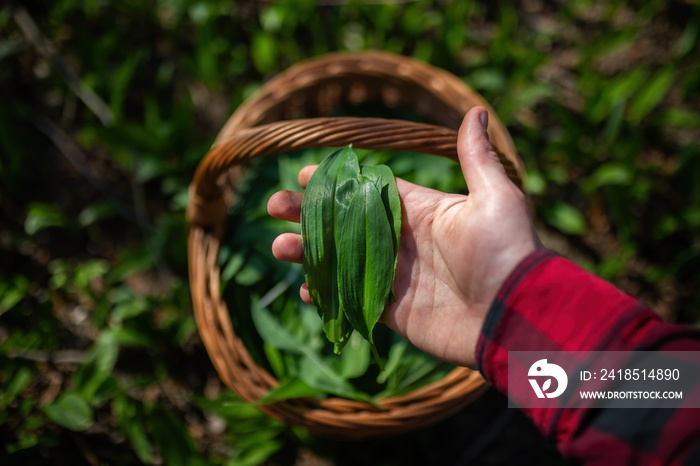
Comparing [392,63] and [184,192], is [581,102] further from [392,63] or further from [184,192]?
[184,192]

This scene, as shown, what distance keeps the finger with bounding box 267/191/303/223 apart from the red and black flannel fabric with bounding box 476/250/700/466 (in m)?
0.47

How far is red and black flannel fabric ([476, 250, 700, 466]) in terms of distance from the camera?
0.64 meters

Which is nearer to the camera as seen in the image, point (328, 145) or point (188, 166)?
point (328, 145)

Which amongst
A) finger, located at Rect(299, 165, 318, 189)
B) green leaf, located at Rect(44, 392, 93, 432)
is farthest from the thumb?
green leaf, located at Rect(44, 392, 93, 432)

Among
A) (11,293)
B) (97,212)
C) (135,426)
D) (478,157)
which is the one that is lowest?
(135,426)

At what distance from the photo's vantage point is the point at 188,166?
56.4 inches

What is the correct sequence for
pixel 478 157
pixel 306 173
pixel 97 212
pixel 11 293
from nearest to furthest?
pixel 478 157 → pixel 306 173 → pixel 11 293 → pixel 97 212

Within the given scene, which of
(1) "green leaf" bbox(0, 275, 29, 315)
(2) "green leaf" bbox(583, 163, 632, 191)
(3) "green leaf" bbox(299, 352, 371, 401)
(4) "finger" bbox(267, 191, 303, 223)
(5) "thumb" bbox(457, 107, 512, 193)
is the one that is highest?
(5) "thumb" bbox(457, 107, 512, 193)

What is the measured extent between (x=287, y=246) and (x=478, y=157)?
0.45 metres

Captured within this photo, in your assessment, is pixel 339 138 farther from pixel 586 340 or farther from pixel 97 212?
pixel 97 212

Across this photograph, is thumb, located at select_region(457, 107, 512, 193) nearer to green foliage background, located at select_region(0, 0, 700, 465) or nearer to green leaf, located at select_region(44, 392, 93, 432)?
green foliage background, located at select_region(0, 0, 700, 465)

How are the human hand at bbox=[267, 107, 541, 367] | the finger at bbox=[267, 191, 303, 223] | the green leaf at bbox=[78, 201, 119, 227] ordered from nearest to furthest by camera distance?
the human hand at bbox=[267, 107, 541, 367]
the finger at bbox=[267, 191, 303, 223]
the green leaf at bbox=[78, 201, 119, 227]

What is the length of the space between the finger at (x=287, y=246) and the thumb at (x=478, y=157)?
1.30ft

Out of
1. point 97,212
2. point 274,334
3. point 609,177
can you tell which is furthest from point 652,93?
point 97,212
